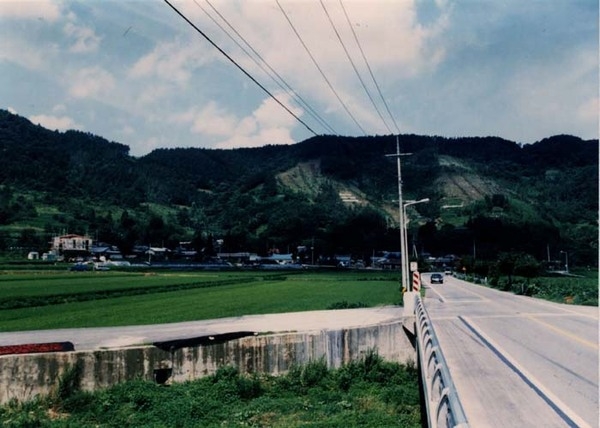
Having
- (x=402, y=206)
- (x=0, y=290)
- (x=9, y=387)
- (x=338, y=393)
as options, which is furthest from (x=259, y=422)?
(x=0, y=290)

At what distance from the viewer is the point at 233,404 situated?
14.0 m

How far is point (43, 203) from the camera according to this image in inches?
7190

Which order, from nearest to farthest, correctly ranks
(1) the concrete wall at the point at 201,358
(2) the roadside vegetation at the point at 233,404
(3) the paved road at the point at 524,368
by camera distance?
(3) the paved road at the point at 524,368
(2) the roadside vegetation at the point at 233,404
(1) the concrete wall at the point at 201,358

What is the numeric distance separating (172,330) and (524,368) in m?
11.4

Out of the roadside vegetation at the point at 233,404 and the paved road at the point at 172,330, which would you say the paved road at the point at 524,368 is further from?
the paved road at the point at 172,330

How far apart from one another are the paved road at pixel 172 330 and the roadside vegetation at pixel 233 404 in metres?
1.65

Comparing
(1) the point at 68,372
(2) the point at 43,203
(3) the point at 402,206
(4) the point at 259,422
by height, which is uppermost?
(2) the point at 43,203

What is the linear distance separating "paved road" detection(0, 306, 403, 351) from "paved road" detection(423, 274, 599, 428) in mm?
3905

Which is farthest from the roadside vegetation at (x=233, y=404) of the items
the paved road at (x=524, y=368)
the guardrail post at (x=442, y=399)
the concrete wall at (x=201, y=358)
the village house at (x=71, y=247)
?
the village house at (x=71, y=247)

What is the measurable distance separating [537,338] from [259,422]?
10.4 metres

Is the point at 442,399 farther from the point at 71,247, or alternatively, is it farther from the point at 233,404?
the point at 71,247

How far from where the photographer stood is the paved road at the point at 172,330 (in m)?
16.1

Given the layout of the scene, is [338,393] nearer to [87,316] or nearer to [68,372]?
[68,372]

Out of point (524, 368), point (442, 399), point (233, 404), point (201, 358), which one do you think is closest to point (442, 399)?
point (442, 399)
